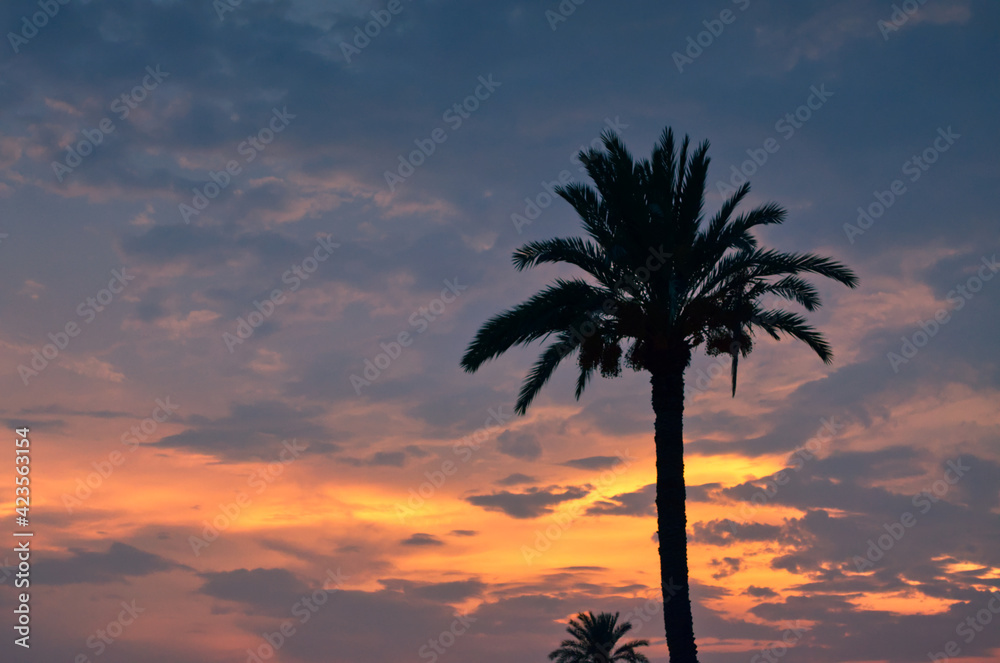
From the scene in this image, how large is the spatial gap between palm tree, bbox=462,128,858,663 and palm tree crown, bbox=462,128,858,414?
1.1 inches

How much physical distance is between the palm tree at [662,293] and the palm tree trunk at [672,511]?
0.08 ft

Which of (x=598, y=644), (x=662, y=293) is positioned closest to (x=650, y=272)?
(x=662, y=293)

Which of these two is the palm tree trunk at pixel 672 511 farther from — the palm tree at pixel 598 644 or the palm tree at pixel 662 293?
the palm tree at pixel 598 644

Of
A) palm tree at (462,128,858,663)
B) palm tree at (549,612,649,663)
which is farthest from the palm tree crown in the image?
palm tree at (549,612,649,663)

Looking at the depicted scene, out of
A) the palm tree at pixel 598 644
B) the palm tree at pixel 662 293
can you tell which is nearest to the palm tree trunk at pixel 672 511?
the palm tree at pixel 662 293

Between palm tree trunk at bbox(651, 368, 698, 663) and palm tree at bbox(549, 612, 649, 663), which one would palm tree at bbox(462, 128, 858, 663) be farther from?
palm tree at bbox(549, 612, 649, 663)

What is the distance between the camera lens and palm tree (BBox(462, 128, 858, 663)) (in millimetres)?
19781

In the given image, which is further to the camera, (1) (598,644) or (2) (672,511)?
(1) (598,644)

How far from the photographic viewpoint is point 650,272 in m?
20.0

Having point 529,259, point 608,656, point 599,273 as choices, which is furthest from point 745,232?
point 608,656

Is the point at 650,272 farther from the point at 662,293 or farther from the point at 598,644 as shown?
the point at 598,644

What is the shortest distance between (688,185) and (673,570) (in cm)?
871

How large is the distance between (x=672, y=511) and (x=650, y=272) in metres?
5.38

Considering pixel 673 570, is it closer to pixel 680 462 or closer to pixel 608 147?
pixel 680 462
